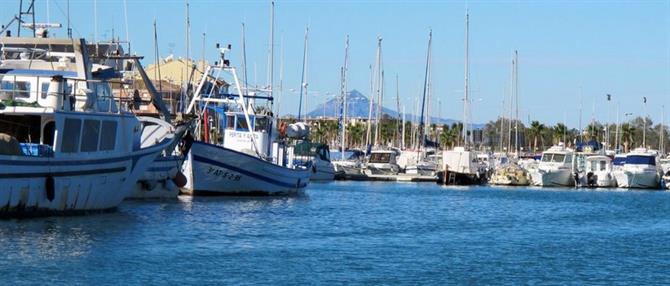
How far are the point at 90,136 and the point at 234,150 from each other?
58.6 feet

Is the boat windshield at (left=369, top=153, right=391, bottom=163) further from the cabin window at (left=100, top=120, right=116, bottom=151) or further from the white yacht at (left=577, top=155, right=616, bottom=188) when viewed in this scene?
the cabin window at (left=100, top=120, right=116, bottom=151)

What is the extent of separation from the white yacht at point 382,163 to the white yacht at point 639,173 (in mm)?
18208

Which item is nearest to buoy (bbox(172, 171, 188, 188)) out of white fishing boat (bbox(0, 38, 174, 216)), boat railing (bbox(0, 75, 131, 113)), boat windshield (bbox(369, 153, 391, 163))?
white fishing boat (bbox(0, 38, 174, 216))

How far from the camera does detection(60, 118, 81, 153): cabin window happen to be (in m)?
38.9

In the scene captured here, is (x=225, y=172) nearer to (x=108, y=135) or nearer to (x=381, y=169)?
(x=108, y=135)

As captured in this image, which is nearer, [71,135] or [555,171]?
[71,135]

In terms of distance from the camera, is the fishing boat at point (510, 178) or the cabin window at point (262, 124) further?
the fishing boat at point (510, 178)

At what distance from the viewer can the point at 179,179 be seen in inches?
2190

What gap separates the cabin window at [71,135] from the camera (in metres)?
38.9

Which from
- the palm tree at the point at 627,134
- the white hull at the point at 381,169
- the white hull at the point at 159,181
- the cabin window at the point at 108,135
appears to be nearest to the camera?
the cabin window at the point at 108,135

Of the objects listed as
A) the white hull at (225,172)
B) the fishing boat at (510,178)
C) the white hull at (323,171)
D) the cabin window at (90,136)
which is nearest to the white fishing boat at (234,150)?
the white hull at (225,172)

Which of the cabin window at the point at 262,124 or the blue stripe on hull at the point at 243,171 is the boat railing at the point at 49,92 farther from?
the cabin window at the point at 262,124

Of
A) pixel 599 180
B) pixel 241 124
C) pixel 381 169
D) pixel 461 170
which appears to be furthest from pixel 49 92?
pixel 381 169

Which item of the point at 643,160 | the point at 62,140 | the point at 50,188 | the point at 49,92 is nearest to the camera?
the point at 50,188
